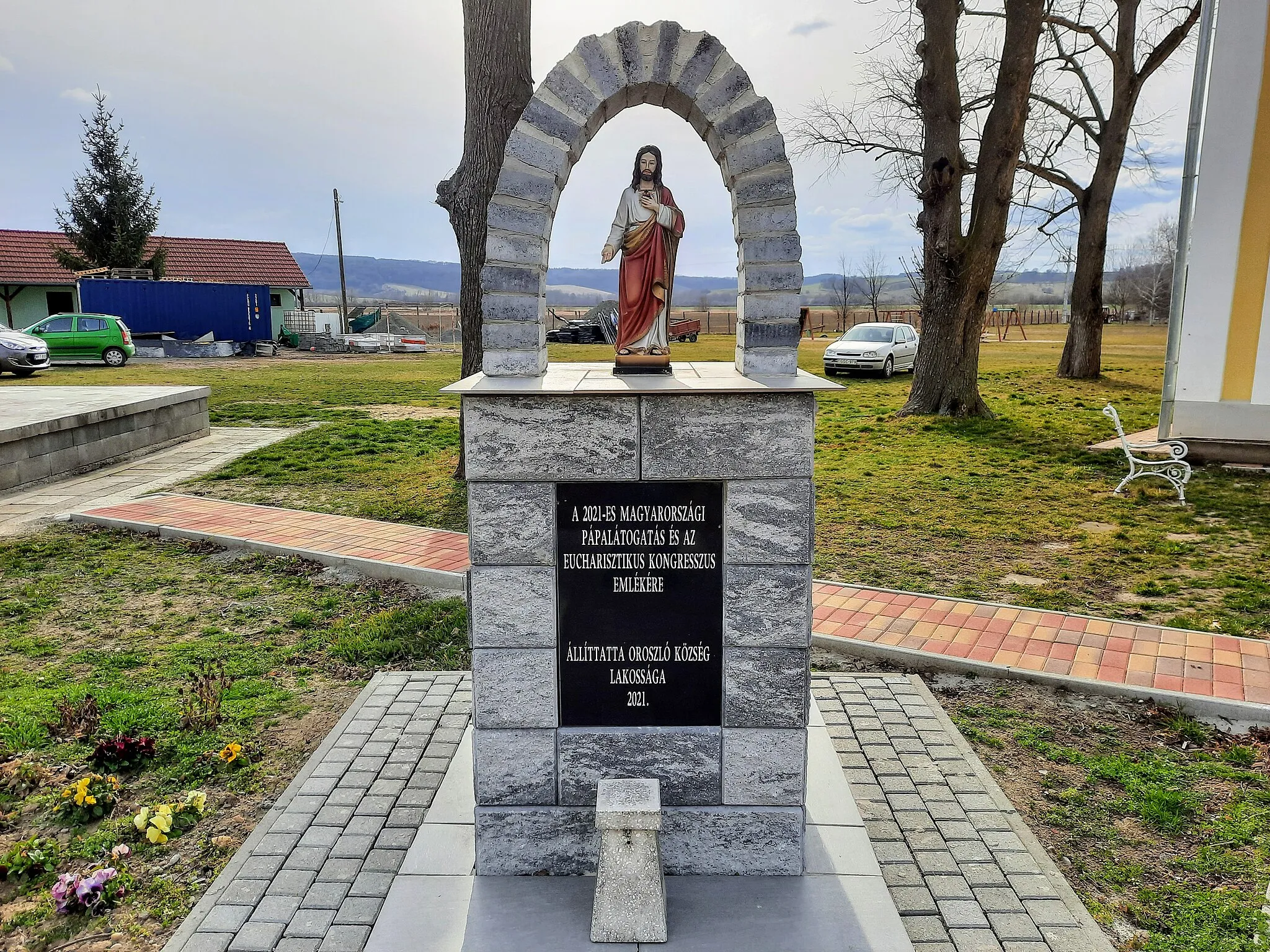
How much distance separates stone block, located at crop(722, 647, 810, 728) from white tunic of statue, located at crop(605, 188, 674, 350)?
1.40 m

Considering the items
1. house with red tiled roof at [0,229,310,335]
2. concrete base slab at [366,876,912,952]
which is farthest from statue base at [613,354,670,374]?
house with red tiled roof at [0,229,310,335]

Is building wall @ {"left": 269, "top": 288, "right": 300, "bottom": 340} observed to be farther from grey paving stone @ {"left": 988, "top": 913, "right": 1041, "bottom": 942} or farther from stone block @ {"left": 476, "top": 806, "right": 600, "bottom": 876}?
grey paving stone @ {"left": 988, "top": 913, "right": 1041, "bottom": 942}

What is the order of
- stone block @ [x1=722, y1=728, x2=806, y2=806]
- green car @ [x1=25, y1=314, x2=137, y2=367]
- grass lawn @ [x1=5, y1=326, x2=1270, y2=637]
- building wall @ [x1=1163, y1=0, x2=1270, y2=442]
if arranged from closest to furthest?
stone block @ [x1=722, y1=728, x2=806, y2=806] < grass lawn @ [x1=5, y1=326, x2=1270, y2=637] < building wall @ [x1=1163, y1=0, x2=1270, y2=442] < green car @ [x1=25, y1=314, x2=137, y2=367]

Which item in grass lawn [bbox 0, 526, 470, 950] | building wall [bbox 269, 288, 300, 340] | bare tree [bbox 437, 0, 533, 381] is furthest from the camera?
building wall [bbox 269, 288, 300, 340]

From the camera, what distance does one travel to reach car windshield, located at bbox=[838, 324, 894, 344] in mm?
23516

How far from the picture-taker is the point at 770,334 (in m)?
3.75

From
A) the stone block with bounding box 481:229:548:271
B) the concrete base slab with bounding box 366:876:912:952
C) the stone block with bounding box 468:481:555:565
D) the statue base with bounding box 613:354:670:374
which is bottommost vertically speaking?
the concrete base slab with bounding box 366:876:912:952

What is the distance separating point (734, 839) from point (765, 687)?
0.67 meters

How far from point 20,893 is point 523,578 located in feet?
8.29

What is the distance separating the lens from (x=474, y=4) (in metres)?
9.65

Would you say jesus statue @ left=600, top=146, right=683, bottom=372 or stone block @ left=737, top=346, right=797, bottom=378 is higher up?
jesus statue @ left=600, top=146, right=683, bottom=372

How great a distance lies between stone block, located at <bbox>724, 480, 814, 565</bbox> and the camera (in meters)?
3.55

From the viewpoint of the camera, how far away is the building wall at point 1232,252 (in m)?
10.8

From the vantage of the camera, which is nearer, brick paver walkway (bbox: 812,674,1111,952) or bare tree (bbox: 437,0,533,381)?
brick paver walkway (bbox: 812,674,1111,952)
